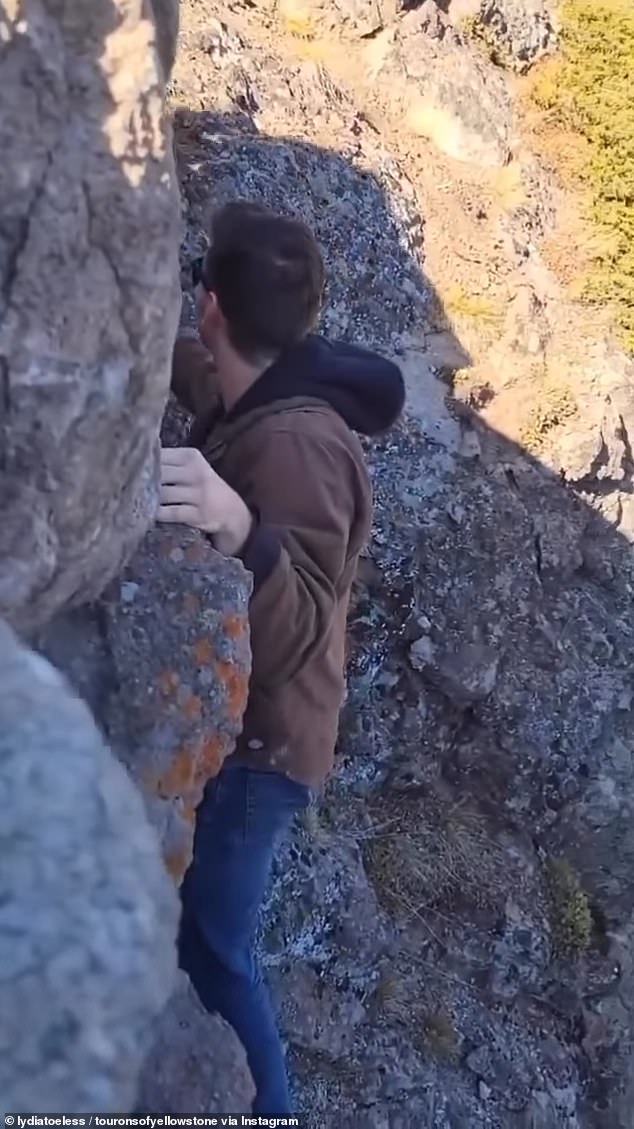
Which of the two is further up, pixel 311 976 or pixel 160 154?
pixel 160 154

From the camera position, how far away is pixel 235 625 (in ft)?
6.52

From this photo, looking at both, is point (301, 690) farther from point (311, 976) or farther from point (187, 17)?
point (187, 17)

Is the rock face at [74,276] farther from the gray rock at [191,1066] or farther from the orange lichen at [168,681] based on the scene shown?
the gray rock at [191,1066]

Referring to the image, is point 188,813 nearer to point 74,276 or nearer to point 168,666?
point 168,666

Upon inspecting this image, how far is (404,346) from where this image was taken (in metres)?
5.46

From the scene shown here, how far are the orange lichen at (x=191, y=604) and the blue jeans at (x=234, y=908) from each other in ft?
1.69

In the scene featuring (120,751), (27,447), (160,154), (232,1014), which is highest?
(160,154)

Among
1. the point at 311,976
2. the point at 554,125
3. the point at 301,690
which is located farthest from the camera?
the point at 554,125

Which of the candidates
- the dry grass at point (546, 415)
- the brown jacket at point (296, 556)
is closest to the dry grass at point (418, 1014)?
the brown jacket at point (296, 556)

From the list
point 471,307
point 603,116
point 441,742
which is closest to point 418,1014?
point 441,742

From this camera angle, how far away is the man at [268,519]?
211 centimetres

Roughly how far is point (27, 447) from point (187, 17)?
414 cm

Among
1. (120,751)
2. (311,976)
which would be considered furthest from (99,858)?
(311,976)

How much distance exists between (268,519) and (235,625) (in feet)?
0.83
